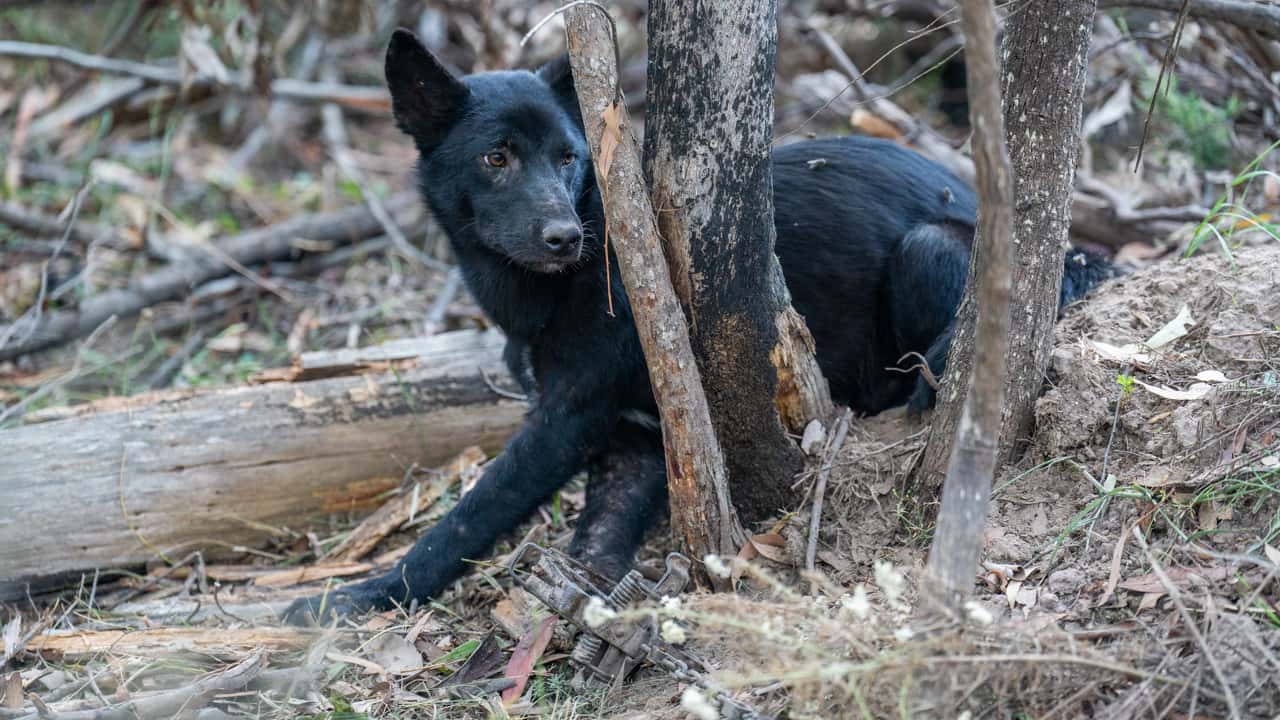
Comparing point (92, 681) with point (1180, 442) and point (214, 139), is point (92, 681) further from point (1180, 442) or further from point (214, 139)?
point (214, 139)

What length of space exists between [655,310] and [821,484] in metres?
0.84

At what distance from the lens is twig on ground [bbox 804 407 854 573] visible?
9.86 ft

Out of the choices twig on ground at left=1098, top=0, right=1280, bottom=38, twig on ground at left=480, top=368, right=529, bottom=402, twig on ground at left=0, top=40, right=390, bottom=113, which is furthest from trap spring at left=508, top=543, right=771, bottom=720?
twig on ground at left=0, top=40, right=390, bottom=113

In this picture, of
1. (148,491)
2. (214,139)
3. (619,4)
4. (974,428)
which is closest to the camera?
(974,428)

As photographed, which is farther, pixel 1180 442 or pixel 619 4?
pixel 619 4

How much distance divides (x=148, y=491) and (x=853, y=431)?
2.65 meters

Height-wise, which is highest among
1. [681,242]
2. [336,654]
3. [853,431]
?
[681,242]

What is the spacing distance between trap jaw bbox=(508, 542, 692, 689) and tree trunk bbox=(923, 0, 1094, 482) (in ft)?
3.21

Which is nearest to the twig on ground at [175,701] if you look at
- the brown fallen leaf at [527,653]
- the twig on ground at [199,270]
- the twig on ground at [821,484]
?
the brown fallen leaf at [527,653]

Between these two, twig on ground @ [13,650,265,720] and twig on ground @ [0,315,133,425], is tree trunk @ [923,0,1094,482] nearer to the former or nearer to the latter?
twig on ground @ [13,650,265,720]

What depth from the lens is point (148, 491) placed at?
3949 mm

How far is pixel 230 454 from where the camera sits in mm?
4062

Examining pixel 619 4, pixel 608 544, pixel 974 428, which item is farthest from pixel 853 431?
pixel 619 4

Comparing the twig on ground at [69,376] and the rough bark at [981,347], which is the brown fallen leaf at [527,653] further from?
the twig on ground at [69,376]
